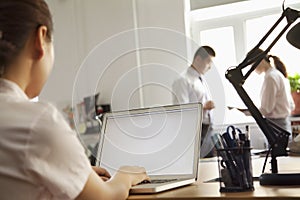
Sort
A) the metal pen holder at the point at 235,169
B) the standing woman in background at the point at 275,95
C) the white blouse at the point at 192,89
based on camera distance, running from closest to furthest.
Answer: the metal pen holder at the point at 235,169, the white blouse at the point at 192,89, the standing woman in background at the point at 275,95

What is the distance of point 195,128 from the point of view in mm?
1345

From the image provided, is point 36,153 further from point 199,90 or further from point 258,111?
point 199,90

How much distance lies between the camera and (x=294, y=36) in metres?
1.26

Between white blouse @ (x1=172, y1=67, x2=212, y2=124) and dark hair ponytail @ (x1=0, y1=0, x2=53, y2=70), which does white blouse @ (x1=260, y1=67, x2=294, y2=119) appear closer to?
white blouse @ (x1=172, y1=67, x2=212, y2=124)

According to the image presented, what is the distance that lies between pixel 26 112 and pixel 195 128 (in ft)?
2.08

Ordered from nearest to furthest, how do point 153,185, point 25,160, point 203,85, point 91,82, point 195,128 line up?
point 25,160, point 153,185, point 195,128, point 203,85, point 91,82

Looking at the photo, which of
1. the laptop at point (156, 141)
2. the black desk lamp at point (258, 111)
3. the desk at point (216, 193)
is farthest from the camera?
the laptop at point (156, 141)

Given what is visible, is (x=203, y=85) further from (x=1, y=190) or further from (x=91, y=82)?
(x=1, y=190)

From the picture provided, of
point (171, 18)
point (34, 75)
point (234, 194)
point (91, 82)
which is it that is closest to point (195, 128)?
point (234, 194)

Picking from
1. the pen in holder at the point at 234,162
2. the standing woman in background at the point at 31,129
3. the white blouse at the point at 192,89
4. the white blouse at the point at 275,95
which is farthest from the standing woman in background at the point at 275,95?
the standing woman in background at the point at 31,129

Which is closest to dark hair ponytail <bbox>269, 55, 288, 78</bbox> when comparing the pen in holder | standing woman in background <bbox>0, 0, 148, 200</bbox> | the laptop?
the laptop

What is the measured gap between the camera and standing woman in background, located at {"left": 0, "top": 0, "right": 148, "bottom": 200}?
80cm

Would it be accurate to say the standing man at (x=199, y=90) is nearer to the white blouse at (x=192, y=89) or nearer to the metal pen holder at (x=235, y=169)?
the white blouse at (x=192, y=89)

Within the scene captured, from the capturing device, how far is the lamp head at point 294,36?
4.08 ft
